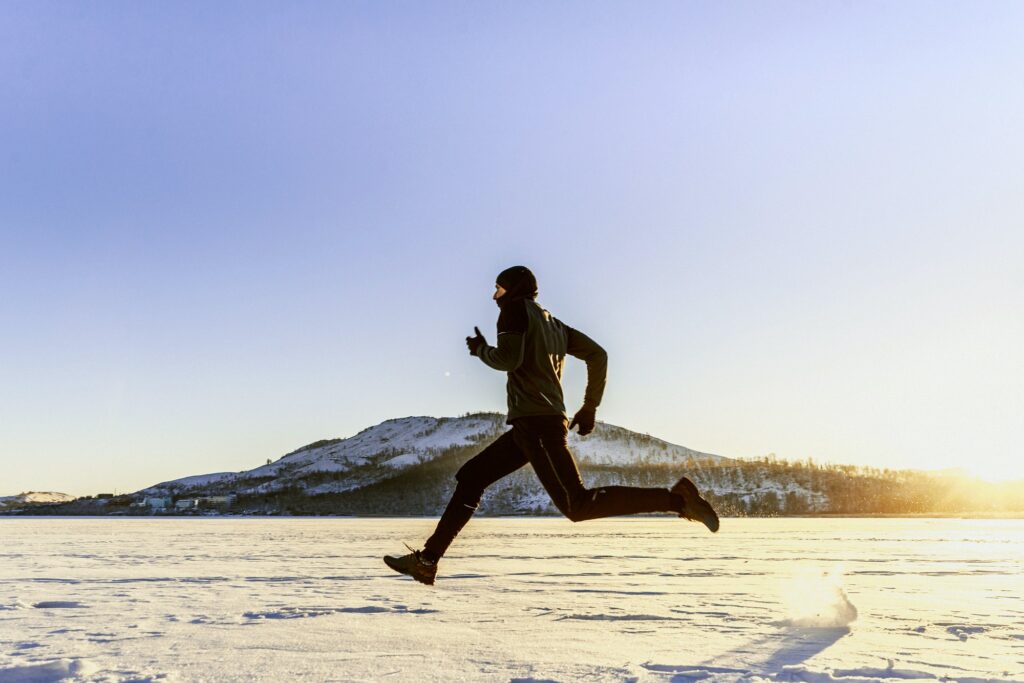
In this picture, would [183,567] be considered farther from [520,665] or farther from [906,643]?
Answer: [906,643]

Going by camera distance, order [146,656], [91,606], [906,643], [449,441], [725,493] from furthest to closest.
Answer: [449,441] < [725,493] < [91,606] < [906,643] < [146,656]

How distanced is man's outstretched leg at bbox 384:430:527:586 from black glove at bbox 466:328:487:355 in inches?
20.0

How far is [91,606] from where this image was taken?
8797mm

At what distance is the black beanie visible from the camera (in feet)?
15.3

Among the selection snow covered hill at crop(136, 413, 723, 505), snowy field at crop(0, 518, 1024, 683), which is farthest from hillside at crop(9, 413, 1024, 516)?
snowy field at crop(0, 518, 1024, 683)

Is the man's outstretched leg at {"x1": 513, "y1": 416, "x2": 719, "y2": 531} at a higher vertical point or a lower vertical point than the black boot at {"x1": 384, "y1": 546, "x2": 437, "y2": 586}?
higher

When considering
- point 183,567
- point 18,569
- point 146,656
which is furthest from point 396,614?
point 18,569

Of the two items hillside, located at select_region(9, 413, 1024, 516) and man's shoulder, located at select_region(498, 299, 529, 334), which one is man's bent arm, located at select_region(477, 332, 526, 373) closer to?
man's shoulder, located at select_region(498, 299, 529, 334)

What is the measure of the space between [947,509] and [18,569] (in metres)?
80.5

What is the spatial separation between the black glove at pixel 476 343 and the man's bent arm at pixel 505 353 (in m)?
0.02

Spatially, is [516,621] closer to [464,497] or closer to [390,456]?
[464,497]

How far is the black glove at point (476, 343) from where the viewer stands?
14.6 ft

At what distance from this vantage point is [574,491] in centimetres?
462

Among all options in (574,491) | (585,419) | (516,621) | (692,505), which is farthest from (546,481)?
(516,621)
